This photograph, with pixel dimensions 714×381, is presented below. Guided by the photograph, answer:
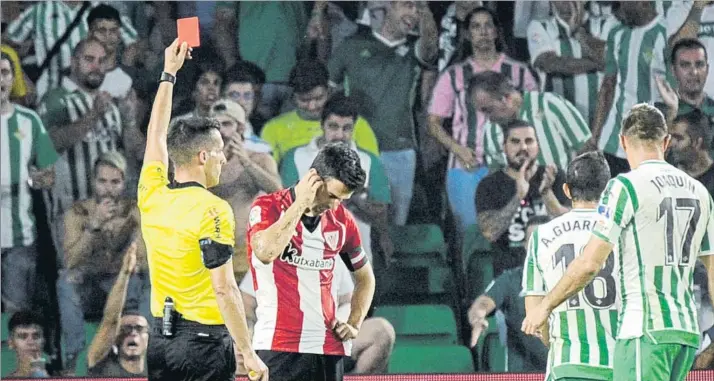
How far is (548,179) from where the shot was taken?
10.4 meters

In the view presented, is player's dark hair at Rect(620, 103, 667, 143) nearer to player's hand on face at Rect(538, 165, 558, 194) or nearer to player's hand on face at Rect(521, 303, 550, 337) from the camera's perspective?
player's hand on face at Rect(521, 303, 550, 337)

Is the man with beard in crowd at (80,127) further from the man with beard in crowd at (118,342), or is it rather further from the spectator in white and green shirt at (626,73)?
the spectator in white and green shirt at (626,73)

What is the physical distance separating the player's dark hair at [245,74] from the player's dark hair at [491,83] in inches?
69.1

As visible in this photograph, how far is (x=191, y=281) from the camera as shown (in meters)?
4.75

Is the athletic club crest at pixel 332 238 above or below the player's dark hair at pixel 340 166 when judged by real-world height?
below

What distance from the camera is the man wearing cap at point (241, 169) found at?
408 inches

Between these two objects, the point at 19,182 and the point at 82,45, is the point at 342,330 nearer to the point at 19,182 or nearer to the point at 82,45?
the point at 19,182

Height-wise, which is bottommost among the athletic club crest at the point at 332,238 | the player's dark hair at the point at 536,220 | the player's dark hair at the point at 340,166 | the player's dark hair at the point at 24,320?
the player's dark hair at the point at 24,320

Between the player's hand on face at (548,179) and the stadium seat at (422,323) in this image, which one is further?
the player's hand on face at (548,179)

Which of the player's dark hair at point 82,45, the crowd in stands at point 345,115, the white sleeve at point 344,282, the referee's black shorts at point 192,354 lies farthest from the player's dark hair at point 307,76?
the referee's black shorts at point 192,354

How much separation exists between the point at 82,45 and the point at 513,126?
3.67 m

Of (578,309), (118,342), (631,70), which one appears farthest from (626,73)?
(578,309)

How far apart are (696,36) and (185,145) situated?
6.60m

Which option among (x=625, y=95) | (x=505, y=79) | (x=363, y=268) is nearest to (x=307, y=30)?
(x=505, y=79)
